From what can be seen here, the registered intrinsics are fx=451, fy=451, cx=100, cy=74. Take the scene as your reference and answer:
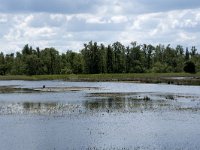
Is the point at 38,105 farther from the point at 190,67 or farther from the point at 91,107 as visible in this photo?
the point at 190,67

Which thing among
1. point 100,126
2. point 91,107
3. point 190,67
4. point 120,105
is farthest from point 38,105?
point 190,67

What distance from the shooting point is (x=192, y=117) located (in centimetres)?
4428

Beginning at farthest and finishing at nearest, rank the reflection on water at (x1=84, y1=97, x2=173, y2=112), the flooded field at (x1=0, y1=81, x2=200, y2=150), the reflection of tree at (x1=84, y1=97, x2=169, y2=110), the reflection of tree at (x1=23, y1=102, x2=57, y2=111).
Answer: the reflection of tree at (x1=23, y1=102, x2=57, y2=111), the reflection of tree at (x1=84, y1=97, x2=169, y2=110), the reflection on water at (x1=84, y1=97, x2=173, y2=112), the flooded field at (x1=0, y1=81, x2=200, y2=150)

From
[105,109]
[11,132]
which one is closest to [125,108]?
[105,109]

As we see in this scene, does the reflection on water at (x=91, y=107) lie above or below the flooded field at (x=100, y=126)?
above

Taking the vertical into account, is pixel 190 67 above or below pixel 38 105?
above

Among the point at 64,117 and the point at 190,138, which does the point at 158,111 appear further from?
the point at 190,138

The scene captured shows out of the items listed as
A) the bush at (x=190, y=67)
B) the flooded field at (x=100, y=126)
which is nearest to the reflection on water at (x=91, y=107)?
the flooded field at (x=100, y=126)

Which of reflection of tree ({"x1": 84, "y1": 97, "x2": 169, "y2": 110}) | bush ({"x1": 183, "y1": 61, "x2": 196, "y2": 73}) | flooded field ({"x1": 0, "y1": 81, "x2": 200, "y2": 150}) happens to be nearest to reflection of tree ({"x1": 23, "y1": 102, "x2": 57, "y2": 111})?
flooded field ({"x1": 0, "y1": 81, "x2": 200, "y2": 150})

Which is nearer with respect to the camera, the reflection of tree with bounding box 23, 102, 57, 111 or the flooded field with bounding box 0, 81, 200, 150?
the flooded field with bounding box 0, 81, 200, 150

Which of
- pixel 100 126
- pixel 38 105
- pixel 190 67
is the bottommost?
pixel 100 126

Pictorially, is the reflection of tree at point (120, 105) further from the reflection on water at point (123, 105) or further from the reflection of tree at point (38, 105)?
the reflection of tree at point (38, 105)

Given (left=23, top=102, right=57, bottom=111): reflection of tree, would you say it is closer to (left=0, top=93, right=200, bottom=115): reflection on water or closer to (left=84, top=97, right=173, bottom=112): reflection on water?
(left=0, top=93, right=200, bottom=115): reflection on water

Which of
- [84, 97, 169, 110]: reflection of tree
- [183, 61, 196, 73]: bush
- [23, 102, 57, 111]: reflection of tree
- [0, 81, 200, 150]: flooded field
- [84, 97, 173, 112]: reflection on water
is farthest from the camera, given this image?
[183, 61, 196, 73]: bush
